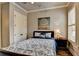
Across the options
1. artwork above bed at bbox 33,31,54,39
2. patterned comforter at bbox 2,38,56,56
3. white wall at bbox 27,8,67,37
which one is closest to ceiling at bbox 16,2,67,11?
white wall at bbox 27,8,67,37

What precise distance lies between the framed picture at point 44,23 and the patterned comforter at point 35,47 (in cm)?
24

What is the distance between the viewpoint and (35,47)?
190 centimetres

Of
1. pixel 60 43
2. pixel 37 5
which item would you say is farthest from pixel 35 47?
pixel 37 5

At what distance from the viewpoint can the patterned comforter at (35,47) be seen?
1801 millimetres

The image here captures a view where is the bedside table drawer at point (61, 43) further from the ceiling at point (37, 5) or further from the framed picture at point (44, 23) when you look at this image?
the ceiling at point (37, 5)

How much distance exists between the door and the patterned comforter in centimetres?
11

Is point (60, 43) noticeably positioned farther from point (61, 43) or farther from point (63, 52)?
point (63, 52)

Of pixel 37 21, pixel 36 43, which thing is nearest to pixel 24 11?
pixel 37 21

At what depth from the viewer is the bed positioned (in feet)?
5.89

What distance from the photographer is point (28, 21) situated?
206cm

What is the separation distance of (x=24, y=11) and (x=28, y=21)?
0.70 ft

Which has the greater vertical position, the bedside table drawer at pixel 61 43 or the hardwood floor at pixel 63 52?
the bedside table drawer at pixel 61 43

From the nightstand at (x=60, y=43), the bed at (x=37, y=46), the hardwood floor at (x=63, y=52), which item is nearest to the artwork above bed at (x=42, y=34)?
the bed at (x=37, y=46)

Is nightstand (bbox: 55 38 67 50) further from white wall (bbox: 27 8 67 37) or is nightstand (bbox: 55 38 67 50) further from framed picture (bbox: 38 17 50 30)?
framed picture (bbox: 38 17 50 30)
